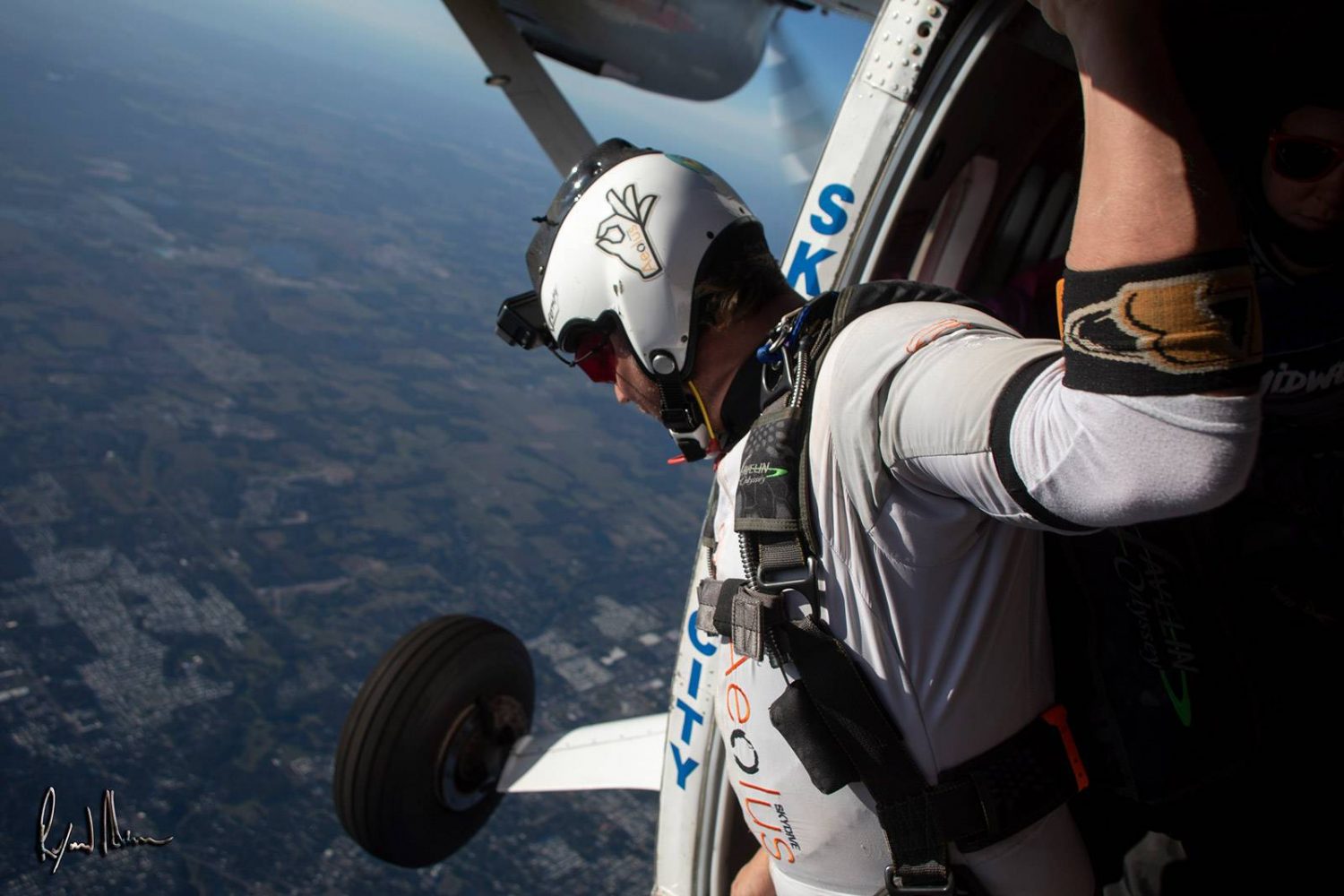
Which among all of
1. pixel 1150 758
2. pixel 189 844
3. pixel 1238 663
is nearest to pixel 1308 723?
pixel 1238 663

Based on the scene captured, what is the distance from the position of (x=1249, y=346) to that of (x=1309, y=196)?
0.98 meters

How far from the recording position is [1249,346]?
2.22 ft

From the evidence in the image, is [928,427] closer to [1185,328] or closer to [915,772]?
[1185,328]

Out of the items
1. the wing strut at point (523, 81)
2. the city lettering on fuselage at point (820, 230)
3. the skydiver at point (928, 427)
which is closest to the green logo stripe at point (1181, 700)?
the skydiver at point (928, 427)

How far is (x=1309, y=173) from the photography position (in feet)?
4.56

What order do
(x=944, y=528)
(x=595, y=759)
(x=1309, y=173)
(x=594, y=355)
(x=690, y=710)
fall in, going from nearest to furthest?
1. (x=944, y=528)
2. (x=1309, y=173)
3. (x=594, y=355)
4. (x=690, y=710)
5. (x=595, y=759)

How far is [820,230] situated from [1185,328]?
164 centimetres

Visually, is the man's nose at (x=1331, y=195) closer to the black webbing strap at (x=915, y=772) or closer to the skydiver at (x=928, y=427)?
the skydiver at (x=928, y=427)

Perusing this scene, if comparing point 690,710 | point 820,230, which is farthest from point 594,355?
point 690,710

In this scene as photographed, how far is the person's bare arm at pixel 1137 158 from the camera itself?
683 mm

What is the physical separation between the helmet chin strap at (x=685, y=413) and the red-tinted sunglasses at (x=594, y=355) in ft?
0.59

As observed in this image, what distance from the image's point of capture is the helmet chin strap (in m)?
1.58

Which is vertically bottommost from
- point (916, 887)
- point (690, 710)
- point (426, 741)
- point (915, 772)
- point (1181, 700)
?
point (426, 741)

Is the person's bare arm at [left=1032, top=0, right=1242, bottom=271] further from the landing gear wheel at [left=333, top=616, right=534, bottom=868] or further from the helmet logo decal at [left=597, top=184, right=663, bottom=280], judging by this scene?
the landing gear wheel at [left=333, top=616, right=534, bottom=868]
